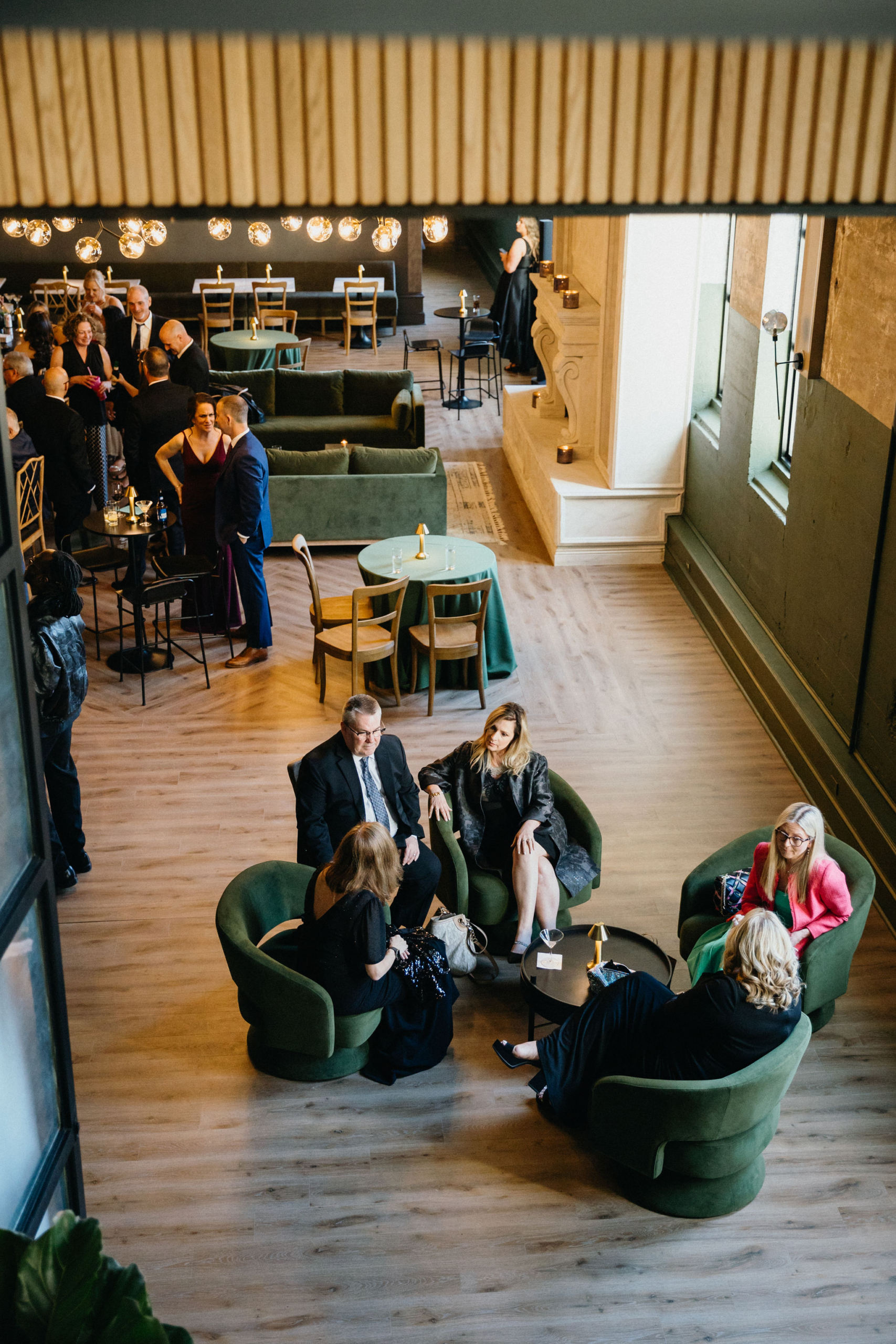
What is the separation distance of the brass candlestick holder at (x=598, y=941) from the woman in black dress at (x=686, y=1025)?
1.13 feet

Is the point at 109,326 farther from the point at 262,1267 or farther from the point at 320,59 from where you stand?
the point at 320,59

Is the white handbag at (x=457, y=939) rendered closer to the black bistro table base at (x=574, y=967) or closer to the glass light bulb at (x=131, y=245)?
the black bistro table base at (x=574, y=967)

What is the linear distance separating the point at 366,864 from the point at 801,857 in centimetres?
166

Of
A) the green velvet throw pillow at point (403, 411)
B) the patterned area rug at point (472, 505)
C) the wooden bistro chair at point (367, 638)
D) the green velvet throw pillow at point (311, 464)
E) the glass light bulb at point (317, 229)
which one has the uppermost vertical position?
the glass light bulb at point (317, 229)

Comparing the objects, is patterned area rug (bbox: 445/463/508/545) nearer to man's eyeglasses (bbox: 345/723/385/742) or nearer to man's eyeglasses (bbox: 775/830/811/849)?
man's eyeglasses (bbox: 345/723/385/742)

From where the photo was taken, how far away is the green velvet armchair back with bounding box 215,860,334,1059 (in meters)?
4.55

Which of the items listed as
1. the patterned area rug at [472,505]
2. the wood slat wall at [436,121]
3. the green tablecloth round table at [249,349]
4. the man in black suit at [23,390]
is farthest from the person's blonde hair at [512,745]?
the green tablecloth round table at [249,349]

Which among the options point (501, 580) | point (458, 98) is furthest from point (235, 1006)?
point (501, 580)

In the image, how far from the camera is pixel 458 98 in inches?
73.1

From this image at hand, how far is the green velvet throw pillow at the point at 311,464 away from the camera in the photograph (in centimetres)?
980

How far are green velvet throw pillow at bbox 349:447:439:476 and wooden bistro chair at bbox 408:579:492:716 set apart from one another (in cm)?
230

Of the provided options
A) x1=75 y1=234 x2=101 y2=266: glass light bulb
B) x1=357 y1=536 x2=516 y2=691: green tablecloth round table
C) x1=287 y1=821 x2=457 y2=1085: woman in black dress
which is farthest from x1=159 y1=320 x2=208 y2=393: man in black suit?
x1=287 y1=821 x2=457 y2=1085: woman in black dress

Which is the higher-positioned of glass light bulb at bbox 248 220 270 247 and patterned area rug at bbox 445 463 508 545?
glass light bulb at bbox 248 220 270 247

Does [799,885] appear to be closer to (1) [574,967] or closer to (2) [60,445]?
(1) [574,967]
